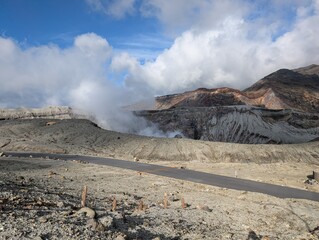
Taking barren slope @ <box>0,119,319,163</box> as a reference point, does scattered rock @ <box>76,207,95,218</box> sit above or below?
below

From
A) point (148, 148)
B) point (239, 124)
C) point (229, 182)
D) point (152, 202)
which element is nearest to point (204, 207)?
point (152, 202)

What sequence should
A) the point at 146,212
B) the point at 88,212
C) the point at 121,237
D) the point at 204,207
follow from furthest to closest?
the point at 204,207, the point at 146,212, the point at 88,212, the point at 121,237

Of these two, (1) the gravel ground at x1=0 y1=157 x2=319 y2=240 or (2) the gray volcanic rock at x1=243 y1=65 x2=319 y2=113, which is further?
(2) the gray volcanic rock at x1=243 y1=65 x2=319 y2=113

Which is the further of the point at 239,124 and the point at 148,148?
the point at 239,124

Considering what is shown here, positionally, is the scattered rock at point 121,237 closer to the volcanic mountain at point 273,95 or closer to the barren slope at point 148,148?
the barren slope at point 148,148

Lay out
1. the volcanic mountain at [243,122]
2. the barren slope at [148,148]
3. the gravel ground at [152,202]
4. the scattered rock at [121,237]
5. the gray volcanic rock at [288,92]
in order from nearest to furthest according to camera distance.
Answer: the scattered rock at [121,237]
the gravel ground at [152,202]
the barren slope at [148,148]
the volcanic mountain at [243,122]
the gray volcanic rock at [288,92]

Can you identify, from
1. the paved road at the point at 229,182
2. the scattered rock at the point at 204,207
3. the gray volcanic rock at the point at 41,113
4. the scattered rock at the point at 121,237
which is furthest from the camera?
the gray volcanic rock at the point at 41,113

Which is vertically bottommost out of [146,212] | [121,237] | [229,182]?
[121,237]

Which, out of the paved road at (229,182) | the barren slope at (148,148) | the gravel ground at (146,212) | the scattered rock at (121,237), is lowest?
the scattered rock at (121,237)

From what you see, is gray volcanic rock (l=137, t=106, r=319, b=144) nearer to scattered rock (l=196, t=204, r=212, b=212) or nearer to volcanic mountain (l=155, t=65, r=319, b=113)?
volcanic mountain (l=155, t=65, r=319, b=113)

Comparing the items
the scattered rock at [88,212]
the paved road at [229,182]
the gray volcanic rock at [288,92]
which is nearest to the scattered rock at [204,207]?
the scattered rock at [88,212]

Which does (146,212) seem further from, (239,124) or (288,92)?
(288,92)

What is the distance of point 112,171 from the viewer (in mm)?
27500

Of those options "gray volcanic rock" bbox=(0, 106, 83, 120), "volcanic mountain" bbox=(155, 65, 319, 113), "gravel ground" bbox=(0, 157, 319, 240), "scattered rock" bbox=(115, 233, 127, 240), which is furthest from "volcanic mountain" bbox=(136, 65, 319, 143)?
"scattered rock" bbox=(115, 233, 127, 240)
